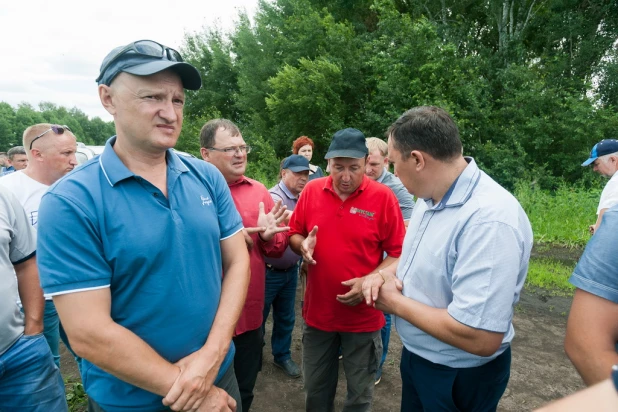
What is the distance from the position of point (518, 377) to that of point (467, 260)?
9.36 ft

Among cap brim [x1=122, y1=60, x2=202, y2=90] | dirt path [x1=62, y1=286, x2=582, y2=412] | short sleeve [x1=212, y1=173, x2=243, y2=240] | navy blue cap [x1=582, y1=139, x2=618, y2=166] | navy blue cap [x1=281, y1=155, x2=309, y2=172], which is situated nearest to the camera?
cap brim [x1=122, y1=60, x2=202, y2=90]

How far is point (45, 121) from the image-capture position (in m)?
75.8

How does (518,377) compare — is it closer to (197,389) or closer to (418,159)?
(418,159)

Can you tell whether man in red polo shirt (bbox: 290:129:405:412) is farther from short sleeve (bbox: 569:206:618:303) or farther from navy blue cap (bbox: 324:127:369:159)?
short sleeve (bbox: 569:206:618:303)

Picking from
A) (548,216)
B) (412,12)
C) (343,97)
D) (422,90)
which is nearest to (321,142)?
(343,97)

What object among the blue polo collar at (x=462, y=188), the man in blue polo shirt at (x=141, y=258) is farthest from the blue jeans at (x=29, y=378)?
the blue polo collar at (x=462, y=188)

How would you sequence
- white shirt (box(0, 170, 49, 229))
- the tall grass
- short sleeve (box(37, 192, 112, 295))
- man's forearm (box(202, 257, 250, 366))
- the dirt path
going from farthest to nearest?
the tall grass → the dirt path → white shirt (box(0, 170, 49, 229)) → man's forearm (box(202, 257, 250, 366)) → short sleeve (box(37, 192, 112, 295))

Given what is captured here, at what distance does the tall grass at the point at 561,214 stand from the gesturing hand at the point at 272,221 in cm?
705

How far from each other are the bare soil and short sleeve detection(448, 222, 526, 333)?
7.02ft

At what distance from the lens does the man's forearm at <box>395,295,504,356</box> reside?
5.12 feet

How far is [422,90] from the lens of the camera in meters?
13.6

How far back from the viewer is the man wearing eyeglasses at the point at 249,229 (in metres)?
2.72

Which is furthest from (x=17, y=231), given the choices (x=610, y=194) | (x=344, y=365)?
(x=610, y=194)

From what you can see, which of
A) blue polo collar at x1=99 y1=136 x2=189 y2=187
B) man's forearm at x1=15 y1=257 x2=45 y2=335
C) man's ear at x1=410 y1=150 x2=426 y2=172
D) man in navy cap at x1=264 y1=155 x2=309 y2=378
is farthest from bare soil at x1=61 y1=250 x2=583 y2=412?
blue polo collar at x1=99 y1=136 x2=189 y2=187
